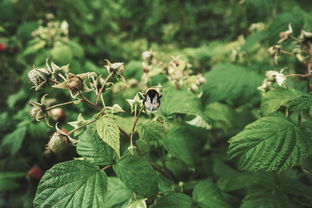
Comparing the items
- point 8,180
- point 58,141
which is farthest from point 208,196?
point 8,180

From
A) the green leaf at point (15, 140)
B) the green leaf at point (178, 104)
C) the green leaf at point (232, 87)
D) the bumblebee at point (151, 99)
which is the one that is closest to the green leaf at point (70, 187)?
the bumblebee at point (151, 99)

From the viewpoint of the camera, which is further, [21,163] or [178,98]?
[21,163]

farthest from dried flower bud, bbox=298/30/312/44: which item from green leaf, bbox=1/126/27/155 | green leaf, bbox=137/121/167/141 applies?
green leaf, bbox=1/126/27/155

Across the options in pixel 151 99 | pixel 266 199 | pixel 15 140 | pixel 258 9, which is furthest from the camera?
pixel 15 140

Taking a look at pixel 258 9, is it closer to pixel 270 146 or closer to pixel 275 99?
pixel 275 99

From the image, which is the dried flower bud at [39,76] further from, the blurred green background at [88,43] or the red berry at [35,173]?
the red berry at [35,173]

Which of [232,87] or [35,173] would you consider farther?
[35,173]

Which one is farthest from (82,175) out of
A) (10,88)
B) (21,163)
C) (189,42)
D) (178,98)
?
(189,42)

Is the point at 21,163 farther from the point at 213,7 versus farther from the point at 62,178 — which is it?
the point at 213,7
